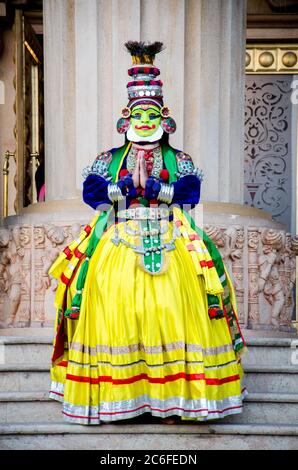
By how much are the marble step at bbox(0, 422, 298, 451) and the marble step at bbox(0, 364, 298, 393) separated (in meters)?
0.60

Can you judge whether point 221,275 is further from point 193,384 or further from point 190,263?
point 193,384

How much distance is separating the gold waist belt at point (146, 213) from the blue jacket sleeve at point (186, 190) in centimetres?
11

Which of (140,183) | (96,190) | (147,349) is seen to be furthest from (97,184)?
(147,349)

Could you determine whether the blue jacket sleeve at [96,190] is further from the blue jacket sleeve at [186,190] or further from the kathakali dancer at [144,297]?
the blue jacket sleeve at [186,190]

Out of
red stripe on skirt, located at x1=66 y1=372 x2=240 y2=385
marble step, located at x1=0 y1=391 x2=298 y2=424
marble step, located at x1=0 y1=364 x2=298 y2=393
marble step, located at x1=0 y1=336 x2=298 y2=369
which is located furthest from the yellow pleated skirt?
marble step, located at x1=0 y1=336 x2=298 y2=369

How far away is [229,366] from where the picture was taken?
27.5 feet

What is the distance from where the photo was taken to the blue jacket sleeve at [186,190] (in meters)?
8.63

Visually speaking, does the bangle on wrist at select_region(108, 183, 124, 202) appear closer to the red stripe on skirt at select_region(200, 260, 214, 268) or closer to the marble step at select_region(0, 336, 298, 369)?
the red stripe on skirt at select_region(200, 260, 214, 268)

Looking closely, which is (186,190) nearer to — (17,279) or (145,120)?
(145,120)

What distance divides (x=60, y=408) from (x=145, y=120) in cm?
194

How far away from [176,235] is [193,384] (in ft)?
3.32

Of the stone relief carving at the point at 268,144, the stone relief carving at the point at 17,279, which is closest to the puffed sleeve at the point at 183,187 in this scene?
the stone relief carving at the point at 17,279
